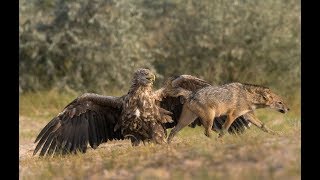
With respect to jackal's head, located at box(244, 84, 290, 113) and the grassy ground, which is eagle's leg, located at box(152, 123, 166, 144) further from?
jackal's head, located at box(244, 84, 290, 113)

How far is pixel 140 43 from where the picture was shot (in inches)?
885

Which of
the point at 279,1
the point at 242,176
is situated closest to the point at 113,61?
the point at 279,1

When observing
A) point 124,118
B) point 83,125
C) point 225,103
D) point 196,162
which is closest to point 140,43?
point 83,125

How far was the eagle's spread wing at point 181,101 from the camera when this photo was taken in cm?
1072

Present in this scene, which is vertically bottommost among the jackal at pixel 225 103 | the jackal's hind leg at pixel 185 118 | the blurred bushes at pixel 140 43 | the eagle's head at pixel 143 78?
the jackal's hind leg at pixel 185 118

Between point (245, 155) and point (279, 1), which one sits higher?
point (279, 1)

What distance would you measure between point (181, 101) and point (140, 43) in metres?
11.9

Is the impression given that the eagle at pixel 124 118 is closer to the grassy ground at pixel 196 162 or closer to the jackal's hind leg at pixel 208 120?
the jackal's hind leg at pixel 208 120

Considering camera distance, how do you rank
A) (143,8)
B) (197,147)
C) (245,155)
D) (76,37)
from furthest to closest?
1. (143,8)
2. (76,37)
3. (197,147)
4. (245,155)

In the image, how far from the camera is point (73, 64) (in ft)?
72.8

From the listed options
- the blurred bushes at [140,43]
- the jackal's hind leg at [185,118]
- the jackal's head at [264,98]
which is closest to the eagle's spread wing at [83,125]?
the jackal's hind leg at [185,118]
